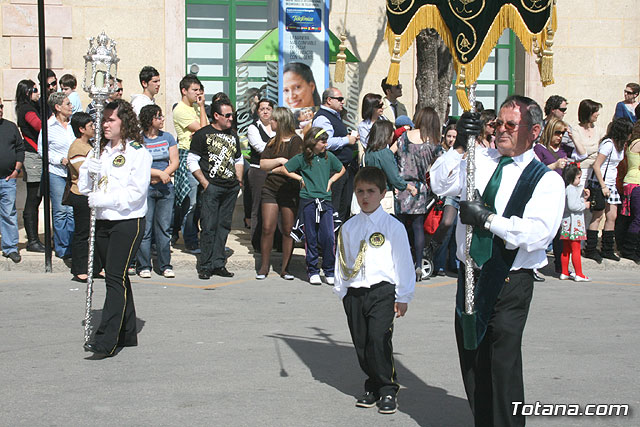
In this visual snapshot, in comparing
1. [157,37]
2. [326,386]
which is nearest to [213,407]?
[326,386]

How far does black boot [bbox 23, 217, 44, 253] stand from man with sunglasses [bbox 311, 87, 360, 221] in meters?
3.56

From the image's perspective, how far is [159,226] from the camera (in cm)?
1068

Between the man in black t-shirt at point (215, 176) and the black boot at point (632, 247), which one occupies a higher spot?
the man in black t-shirt at point (215, 176)

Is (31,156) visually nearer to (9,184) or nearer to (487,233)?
(9,184)

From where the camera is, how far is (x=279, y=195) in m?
10.8

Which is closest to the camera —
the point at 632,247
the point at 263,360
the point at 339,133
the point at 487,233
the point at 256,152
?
the point at 487,233

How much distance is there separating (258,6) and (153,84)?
3.92 metres

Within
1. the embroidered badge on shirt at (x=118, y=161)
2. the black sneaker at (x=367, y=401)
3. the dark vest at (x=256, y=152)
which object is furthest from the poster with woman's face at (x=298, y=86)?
the black sneaker at (x=367, y=401)

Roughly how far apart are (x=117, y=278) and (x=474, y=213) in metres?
3.44

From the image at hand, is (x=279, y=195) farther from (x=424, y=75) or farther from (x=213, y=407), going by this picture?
(x=213, y=407)

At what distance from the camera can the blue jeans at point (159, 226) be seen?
34.9ft

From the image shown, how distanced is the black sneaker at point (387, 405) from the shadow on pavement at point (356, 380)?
9cm

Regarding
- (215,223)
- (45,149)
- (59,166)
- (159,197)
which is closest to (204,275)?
(215,223)

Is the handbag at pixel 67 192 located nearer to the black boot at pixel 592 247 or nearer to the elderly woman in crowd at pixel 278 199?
the elderly woman in crowd at pixel 278 199
